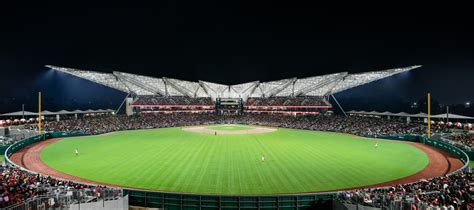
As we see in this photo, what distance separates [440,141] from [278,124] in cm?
4192

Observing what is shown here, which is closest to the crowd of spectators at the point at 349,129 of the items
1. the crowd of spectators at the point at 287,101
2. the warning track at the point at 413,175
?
the warning track at the point at 413,175

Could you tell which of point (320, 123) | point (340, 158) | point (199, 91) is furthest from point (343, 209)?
point (199, 91)

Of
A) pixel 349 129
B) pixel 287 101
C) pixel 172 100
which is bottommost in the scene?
pixel 349 129

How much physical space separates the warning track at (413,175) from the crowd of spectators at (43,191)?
15.3 feet

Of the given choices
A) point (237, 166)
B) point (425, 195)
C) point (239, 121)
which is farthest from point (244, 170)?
point (239, 121)

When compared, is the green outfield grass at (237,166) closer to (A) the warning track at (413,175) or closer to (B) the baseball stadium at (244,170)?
(B) the baseball stadium at (244,170)

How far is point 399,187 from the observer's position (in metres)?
16.7

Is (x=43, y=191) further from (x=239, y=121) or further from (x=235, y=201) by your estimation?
(x=239, y=121)

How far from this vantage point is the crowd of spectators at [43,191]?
13.1m

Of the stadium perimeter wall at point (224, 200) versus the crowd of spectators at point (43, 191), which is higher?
the crowd of spectators at point (43, 191)

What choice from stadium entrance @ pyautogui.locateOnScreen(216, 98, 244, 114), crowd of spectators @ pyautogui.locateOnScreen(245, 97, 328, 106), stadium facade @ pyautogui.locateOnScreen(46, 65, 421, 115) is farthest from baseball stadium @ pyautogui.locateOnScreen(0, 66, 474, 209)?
stadium entrance @ pyautogui.locateOnScreen(216, 98, 244, 114)

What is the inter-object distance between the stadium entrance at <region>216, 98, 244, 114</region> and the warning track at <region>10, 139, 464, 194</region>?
6923 cm

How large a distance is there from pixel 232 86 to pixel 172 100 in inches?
1008

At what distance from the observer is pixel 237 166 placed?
88.6ft
